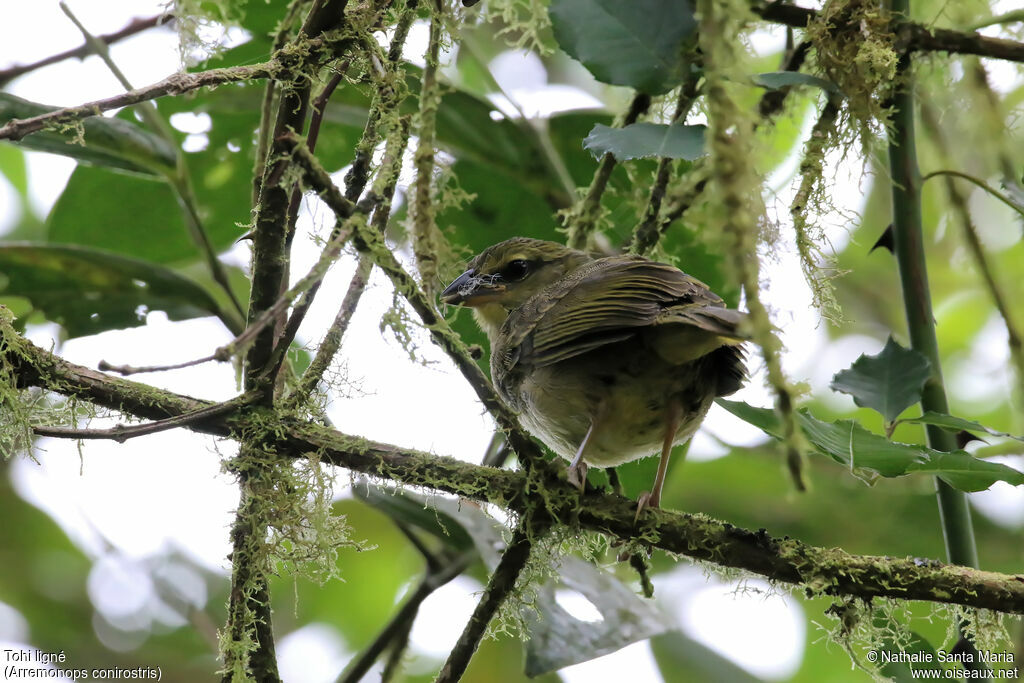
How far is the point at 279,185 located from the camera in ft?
5.49

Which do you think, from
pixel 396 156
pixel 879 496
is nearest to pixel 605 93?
pixel 879 496

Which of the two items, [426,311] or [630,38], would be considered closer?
[426,311]

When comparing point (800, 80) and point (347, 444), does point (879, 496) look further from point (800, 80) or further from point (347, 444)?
point (347, 444)

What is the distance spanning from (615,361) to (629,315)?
0.29 metres

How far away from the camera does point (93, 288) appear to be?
9.08 ft

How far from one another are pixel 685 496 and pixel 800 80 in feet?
6.57

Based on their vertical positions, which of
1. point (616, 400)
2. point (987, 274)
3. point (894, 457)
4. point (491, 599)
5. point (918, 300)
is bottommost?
point (491, 599)

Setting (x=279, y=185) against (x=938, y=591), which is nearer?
(x=279, y=185)

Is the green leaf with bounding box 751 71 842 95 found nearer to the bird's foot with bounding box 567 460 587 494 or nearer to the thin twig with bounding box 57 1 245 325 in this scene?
the bird's foot with bounding box 567 460 587 494

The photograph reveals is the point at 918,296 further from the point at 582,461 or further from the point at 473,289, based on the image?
the point at 473,289

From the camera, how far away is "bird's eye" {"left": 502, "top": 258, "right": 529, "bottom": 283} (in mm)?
3072

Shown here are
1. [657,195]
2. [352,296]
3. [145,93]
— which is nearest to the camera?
[145,93]

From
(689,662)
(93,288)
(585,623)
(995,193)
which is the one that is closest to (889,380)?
→ (995,193)

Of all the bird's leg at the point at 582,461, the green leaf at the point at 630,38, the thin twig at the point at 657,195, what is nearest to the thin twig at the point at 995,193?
the thin twig at the point at 657,195
